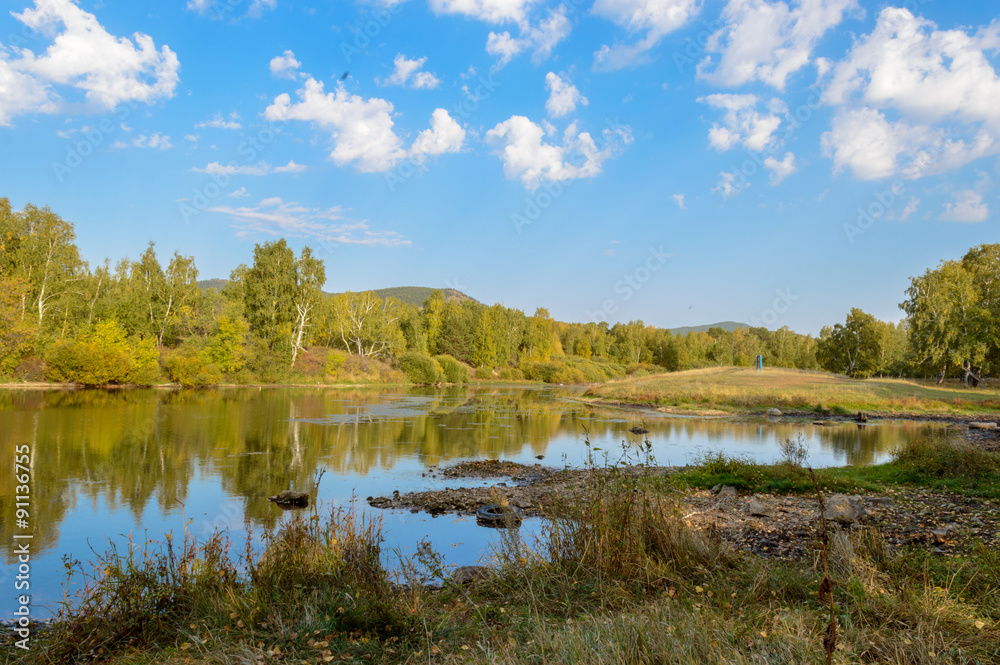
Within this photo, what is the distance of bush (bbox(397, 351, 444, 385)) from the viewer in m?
63.9

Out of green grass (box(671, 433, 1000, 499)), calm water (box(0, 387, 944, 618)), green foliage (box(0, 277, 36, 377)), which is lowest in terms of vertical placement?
calm water (box(0, 387, 944, 618))

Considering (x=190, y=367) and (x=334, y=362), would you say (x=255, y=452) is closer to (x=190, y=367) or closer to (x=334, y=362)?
(x=190, y=367)

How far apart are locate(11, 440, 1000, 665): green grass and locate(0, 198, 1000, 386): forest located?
40.4 m

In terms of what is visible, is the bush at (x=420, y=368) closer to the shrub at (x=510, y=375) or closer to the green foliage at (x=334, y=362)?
the green foliage at (x=334, y=362)

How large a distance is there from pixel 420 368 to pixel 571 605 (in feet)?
200

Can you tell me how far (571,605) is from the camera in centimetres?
470

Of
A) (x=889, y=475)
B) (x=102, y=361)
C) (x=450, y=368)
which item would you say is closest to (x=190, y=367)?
(x=102, y=361)

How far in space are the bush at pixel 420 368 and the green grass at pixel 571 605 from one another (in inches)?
2274

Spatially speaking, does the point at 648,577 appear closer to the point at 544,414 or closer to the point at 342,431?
the point at 342,431

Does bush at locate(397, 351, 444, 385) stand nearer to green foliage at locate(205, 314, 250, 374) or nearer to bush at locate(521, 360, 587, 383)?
green foliage at locate(205, 314, 250, 374)

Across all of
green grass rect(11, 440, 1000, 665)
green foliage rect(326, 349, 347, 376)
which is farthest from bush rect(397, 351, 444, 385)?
green grass rect(11, 440, 1000, 665)

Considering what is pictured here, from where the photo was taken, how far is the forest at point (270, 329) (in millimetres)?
38250

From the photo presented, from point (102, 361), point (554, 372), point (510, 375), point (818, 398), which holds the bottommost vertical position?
point (510, 375)

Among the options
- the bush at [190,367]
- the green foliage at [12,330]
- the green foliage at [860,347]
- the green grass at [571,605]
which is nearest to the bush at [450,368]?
the bush at [190,367]
